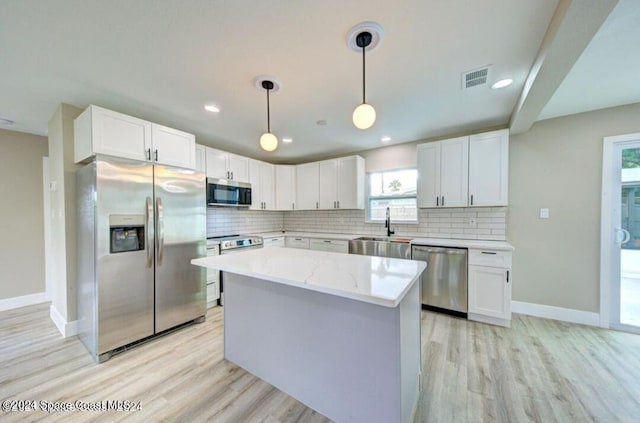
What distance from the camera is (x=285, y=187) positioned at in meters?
4.80

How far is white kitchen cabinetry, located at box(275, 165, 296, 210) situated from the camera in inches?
188

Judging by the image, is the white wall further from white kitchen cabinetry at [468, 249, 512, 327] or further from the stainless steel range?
white kitchen cabinetry at [468, 249, 512, 327]

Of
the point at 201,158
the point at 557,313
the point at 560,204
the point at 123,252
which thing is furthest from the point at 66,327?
the point at 560,204

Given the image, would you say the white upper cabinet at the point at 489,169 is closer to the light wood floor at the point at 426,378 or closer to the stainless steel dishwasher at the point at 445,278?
the stainless steel dishwasher at the point at 445,278

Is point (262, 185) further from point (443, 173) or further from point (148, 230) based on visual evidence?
point (443, 173)

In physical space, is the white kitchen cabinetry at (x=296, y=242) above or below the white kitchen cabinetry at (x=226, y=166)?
below

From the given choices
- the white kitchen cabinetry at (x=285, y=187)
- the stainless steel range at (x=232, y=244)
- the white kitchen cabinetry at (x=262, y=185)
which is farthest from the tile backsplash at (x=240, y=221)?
the white kitchen cabinetry at (x=285, y=187)

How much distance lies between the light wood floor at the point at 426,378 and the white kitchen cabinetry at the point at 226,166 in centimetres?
222

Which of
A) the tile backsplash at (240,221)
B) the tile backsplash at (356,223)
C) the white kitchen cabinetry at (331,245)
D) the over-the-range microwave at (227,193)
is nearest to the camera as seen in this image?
the tile backsplash at (356,223)

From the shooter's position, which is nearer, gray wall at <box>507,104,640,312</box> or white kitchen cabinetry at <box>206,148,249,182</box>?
gray wall at <box>507,104,640,312</box>

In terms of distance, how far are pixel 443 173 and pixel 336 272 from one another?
2.63m

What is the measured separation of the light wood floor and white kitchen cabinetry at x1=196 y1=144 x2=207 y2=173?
216 cm

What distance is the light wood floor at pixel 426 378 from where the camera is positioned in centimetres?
161

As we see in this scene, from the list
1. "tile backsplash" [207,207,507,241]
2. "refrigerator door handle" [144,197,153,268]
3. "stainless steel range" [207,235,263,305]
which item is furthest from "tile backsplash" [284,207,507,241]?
"refrigerator door handle" [144,197,153,268]
